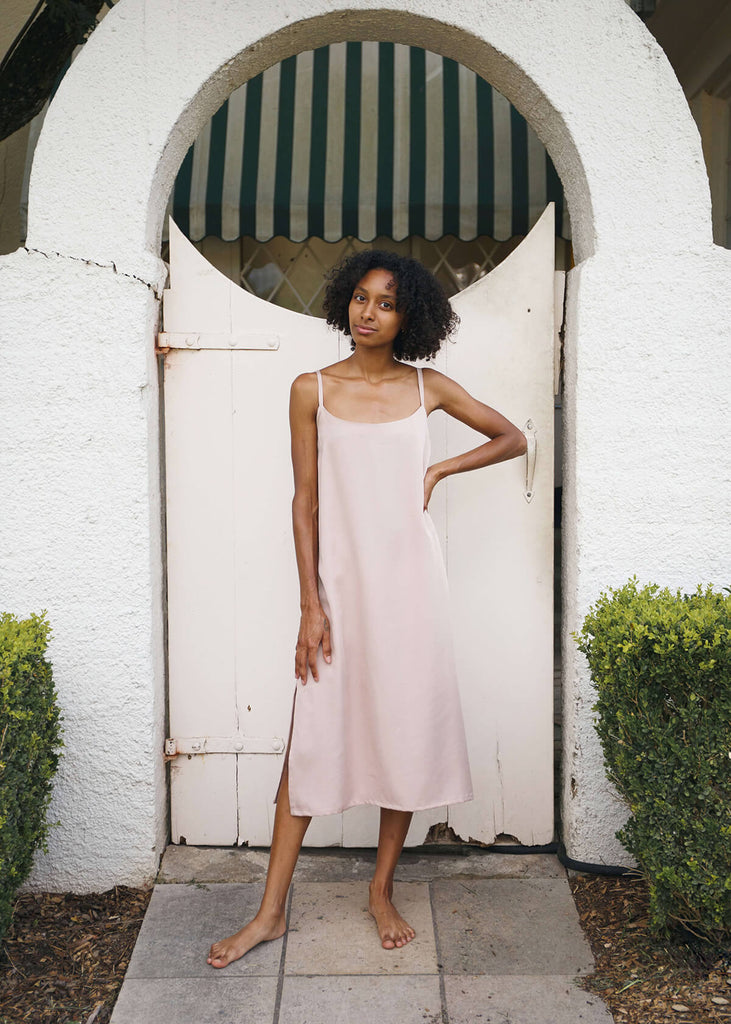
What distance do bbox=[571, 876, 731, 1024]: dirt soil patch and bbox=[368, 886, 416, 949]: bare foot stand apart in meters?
0.56

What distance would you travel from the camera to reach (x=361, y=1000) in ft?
8.35

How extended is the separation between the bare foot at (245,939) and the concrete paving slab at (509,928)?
516mm

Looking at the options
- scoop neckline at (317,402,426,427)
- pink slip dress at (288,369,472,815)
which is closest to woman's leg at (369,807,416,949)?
pink slip dress at (288,369,472,815)

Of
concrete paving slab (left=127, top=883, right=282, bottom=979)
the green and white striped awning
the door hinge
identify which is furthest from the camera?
the green and white striped awning

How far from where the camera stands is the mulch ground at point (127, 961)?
2.53 m

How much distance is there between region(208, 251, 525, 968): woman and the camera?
273 cm

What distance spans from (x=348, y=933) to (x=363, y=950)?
107 millimetres

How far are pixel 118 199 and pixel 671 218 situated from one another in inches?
73.1

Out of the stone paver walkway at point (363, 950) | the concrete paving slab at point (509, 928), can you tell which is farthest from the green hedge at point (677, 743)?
the stone paver walkway at point (363, 950)

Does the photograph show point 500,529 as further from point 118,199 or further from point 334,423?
point 118,199

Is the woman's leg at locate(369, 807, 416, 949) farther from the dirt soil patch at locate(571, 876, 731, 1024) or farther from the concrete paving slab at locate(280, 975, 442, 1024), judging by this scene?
the dirt soil patch at locate(571, 876, 731, 1024)

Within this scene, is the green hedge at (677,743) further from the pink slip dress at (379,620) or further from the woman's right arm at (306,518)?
the woman's right arm at (306,518)

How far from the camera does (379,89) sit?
554cm

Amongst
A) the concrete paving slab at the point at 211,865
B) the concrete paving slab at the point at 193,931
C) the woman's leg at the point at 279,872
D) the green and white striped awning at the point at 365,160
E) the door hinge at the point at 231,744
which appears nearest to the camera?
the concrete paving slab at the point at 193,931
